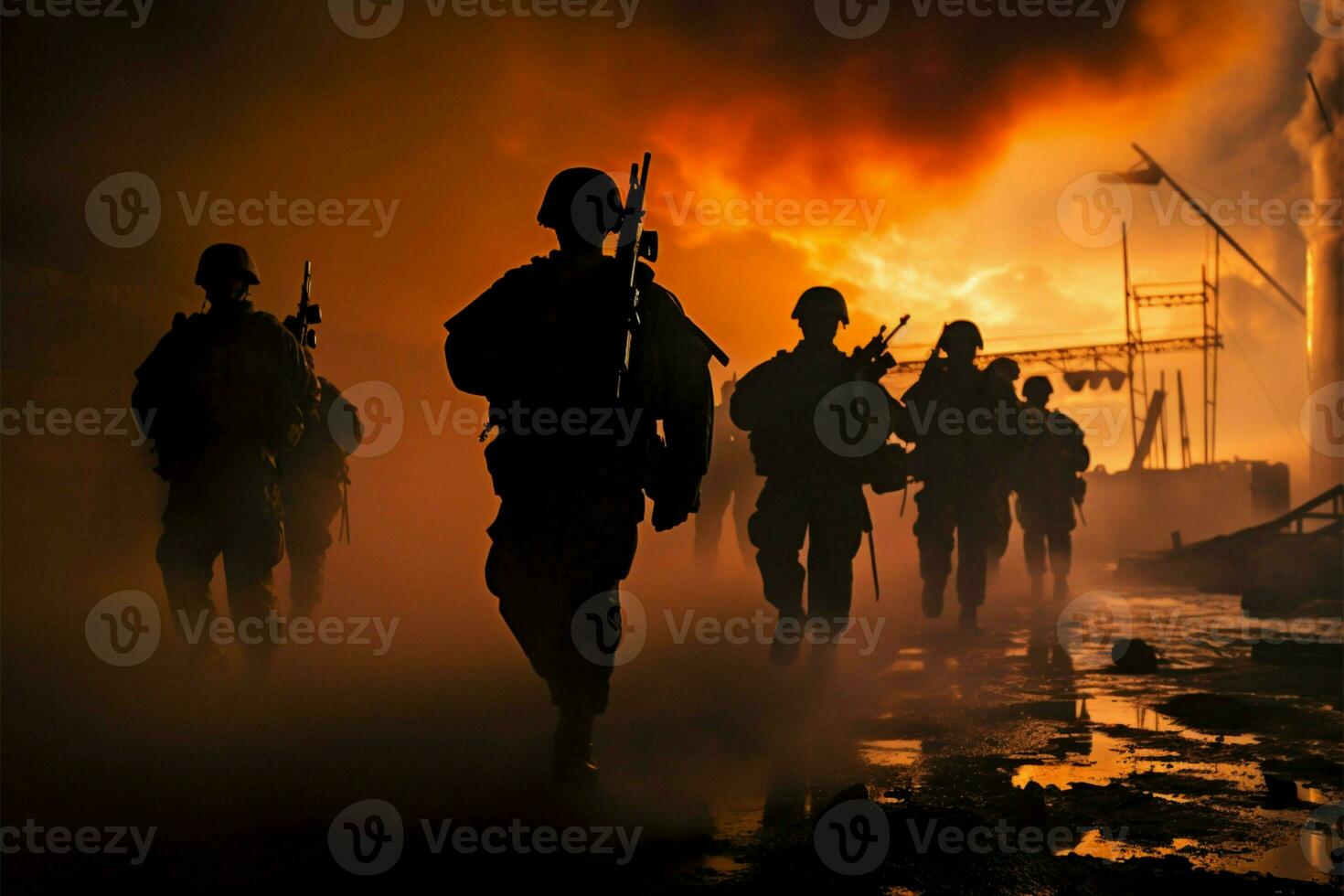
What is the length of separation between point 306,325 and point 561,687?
4504 millimetres

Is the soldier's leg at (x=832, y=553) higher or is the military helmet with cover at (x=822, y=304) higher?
the military helmet with cover at (x=822, y=304)

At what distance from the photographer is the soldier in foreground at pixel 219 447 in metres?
5.85

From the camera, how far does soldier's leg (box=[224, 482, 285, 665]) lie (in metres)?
5.89

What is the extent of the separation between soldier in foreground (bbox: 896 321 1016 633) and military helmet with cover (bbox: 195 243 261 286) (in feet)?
19.2

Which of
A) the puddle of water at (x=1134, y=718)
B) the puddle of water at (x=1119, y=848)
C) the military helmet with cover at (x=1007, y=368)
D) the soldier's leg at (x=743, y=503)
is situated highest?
the military helmet with cover at (x=1007, y=368)

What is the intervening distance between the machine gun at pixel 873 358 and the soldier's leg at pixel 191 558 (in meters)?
4.45

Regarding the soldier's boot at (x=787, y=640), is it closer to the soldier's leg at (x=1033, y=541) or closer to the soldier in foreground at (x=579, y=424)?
the soldier in foreground at (x=579, y=424)

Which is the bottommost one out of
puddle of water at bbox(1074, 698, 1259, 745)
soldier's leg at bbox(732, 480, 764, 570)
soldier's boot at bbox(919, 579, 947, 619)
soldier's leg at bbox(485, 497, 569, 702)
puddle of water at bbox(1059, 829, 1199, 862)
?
puddle of water at bbox(1059, 829, 1199, 862)

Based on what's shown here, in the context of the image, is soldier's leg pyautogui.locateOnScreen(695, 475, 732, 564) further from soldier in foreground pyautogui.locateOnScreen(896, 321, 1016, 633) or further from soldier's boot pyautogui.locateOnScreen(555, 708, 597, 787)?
soldier's boot pyautogui.locateOnScreen(555, 708, 597, 787)

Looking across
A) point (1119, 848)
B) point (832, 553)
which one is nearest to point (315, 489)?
point (832, 553)

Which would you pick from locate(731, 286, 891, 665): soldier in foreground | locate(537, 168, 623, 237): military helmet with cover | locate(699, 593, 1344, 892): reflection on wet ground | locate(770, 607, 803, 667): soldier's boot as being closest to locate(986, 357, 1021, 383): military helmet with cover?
locate(699, 593, 1344, 892): reflection on wet ground

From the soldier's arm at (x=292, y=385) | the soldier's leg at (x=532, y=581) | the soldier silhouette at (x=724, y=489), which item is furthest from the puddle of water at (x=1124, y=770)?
the soldier silhouette at (x=724, y=489)

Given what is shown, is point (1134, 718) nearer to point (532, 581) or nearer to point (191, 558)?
point (532, 581)

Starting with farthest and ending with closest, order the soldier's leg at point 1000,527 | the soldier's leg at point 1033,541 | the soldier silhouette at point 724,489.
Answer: the soldier silhouette at point 724,489
the soldier's leg at point 1033,541
the soldier's leg at point 1000,527
